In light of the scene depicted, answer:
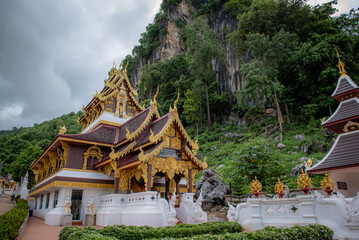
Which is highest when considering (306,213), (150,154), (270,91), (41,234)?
(270,91)

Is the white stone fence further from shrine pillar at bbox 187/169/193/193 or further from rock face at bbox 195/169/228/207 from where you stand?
rock face at bbox 195/169/228/207

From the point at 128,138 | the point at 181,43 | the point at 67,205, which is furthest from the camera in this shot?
the point at 181,43

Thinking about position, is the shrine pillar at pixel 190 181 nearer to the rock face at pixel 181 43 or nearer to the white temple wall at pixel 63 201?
the white temple wall at pixel 63 201

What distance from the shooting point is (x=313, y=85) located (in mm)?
28938

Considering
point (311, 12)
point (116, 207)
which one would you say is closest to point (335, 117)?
point (116, 207)

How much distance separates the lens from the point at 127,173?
13.6 metres

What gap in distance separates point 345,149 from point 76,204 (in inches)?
567

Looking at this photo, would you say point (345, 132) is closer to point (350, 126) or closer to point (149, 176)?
point (350, 126)

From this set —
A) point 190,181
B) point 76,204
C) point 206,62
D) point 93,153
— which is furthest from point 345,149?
point 206,62

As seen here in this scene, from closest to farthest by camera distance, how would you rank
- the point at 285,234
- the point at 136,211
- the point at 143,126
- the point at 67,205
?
the point at 285,234, the point at 136,211, the point at 67,205, the point at 143,126

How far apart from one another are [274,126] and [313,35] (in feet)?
40.0

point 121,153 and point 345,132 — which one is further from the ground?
point 345,132

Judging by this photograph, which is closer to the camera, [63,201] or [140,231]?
[140,231]

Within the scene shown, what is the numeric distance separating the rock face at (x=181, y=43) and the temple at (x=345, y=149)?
2825cm
